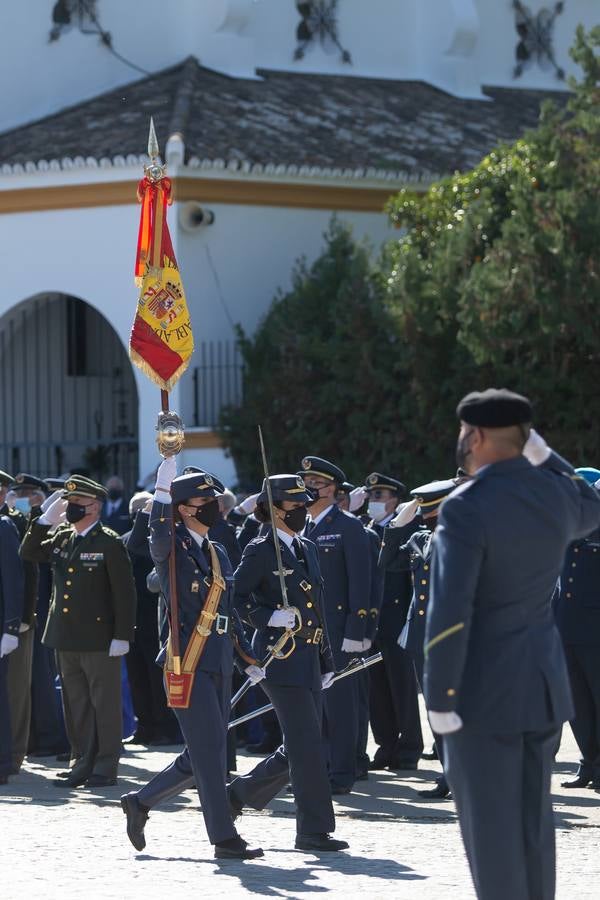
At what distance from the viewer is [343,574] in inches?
448

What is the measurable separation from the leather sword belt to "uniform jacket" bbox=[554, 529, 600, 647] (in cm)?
204

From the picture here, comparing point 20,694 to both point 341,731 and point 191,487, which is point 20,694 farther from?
point 191,487

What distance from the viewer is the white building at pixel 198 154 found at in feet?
72.1

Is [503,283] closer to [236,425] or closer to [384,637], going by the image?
[236,425]

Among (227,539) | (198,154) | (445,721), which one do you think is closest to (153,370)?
(227,539)

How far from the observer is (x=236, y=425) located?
2136cm

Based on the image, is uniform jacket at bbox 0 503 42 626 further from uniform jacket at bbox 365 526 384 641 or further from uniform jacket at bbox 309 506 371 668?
uniform jacket at bbox 365 526 384 641

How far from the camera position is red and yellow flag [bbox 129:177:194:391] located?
9.89 m

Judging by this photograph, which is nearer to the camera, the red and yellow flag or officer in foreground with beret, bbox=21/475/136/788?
the red and yellow flag

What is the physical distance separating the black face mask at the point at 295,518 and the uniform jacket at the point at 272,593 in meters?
0.09

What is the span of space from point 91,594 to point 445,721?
5.65 metres

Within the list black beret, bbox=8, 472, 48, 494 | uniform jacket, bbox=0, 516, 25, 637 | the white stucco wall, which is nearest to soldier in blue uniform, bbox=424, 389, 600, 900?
uniform jacket, bbox=0, 516, 25, 637

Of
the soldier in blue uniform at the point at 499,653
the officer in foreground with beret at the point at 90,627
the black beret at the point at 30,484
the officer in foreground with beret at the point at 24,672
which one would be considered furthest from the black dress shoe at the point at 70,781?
the soldier in blue uniform at the point at 499,653

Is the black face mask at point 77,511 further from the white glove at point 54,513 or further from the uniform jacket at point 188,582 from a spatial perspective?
the uniform jacket at point 188,582
